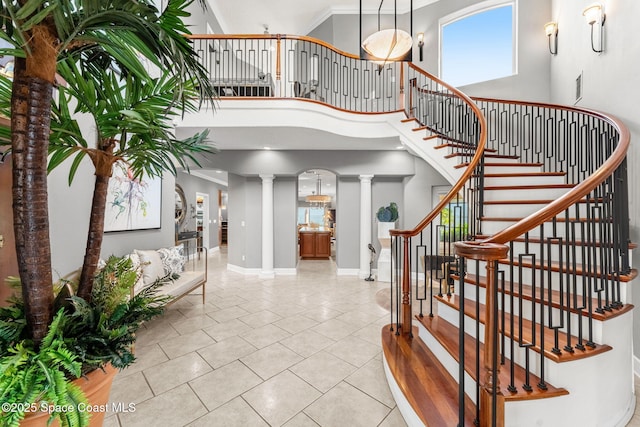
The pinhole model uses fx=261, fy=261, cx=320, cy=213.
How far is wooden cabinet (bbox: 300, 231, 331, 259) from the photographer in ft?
25.1

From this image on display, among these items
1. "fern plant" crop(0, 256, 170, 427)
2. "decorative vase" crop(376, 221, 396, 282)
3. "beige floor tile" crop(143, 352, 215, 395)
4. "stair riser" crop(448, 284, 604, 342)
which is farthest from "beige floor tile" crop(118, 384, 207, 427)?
"decorative vase" crop(376, 221, 396, 282)

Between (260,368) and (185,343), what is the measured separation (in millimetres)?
962

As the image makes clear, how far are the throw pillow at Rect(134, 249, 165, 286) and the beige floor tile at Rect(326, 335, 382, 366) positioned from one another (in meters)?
2.17

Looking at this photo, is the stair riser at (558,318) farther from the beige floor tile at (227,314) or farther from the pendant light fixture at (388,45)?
the beige floor tile at (227,314)

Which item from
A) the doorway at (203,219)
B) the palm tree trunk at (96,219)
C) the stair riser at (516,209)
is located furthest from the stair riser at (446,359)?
the doorway at (203,219)

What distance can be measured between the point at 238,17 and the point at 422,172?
5652 mm

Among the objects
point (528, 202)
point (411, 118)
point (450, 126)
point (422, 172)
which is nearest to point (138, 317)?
point (528, 202)

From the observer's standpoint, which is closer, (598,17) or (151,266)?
(598,17)

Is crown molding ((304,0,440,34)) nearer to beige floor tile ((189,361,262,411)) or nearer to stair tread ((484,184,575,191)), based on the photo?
stair tread ((484,184,575,191))

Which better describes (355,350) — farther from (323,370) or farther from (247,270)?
(247,270)

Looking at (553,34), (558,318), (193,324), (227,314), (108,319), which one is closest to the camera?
(108,319)

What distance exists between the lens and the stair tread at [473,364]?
4.25ft

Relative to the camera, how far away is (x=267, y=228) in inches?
215

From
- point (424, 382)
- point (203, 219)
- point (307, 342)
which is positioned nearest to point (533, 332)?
point (424, 382)
